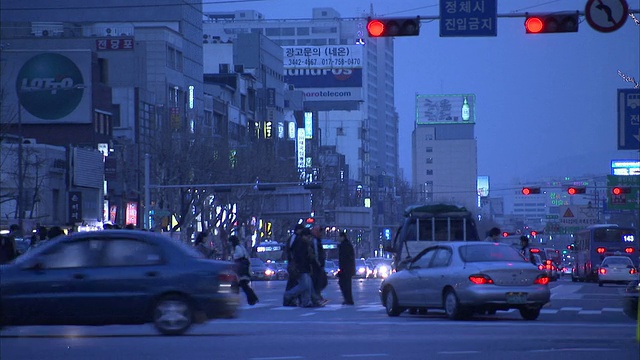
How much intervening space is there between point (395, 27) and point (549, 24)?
2787 millimetres

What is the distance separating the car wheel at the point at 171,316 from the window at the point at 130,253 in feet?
2.02

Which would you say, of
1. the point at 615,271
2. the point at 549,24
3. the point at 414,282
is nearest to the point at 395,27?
the point at 549,24

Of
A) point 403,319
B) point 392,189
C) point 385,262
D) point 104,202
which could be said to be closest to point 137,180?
point 104,202

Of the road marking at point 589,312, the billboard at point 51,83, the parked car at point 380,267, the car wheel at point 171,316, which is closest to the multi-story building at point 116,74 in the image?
the billboard at point 51,83

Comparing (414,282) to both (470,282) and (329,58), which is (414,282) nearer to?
(470,282)

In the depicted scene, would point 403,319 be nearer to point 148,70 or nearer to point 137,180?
point 137,180

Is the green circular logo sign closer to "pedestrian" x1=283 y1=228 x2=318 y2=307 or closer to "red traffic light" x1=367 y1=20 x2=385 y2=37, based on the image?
"pedestrian" x1=283 y1=228 x2=318 y2=307

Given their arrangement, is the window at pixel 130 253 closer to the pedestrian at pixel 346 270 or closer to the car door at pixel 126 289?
the car door at pixel 126 289

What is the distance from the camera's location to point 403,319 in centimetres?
2216

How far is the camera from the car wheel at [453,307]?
21.3 m

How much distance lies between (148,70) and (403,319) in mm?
72316

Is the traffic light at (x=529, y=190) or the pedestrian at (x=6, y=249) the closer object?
the pedestrian at (x=6, y=249)

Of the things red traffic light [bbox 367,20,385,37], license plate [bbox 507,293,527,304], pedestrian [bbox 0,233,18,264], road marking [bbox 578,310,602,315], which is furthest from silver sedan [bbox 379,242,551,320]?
pedestrian [bbox 0,233,18,264]

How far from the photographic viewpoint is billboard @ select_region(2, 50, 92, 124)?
72000 millimetres
